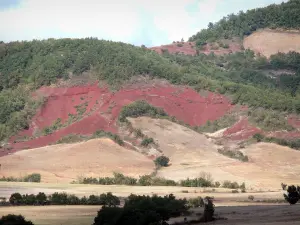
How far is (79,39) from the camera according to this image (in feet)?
365

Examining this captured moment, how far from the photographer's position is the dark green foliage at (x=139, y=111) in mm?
81812

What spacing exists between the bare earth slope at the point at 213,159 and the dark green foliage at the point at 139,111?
1237mm

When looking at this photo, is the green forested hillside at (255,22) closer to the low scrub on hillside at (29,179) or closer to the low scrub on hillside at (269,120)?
the low scrub on hillside at (269,120)

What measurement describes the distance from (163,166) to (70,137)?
51.7 feet

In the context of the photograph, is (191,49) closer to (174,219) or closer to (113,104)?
(113,104)

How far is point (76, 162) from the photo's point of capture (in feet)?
216

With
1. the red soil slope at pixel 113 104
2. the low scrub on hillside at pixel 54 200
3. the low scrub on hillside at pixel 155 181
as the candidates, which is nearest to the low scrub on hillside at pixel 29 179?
the low scrub on hillside at pixel 155 181

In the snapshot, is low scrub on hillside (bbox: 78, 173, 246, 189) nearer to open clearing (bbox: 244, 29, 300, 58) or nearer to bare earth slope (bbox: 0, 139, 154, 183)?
bare earth slope (bbox: 0, 139, 154, 183)

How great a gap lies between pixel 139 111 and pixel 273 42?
A: 55.8m

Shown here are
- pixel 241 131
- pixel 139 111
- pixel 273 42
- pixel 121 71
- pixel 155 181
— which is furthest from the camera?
pixel 273 42

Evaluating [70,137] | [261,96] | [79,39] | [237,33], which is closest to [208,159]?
[70,137]

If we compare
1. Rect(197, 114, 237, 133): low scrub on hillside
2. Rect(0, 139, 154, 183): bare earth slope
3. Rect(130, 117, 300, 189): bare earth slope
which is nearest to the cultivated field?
Rect(0, 139, 154, 183): bare earth slope

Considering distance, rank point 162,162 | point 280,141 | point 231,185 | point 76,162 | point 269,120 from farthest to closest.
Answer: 1. point 269,120
2. point 280,141
3. point 162,162
4. point 76,162
5. point 231,185

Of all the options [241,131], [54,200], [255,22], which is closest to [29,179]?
[54,200]
